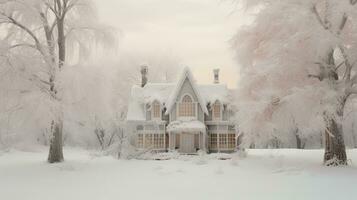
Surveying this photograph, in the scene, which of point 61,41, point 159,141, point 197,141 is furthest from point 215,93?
point 61,41

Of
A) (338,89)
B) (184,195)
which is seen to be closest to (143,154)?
(338,89)

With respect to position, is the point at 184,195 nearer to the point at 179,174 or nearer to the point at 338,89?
the point at 179,174

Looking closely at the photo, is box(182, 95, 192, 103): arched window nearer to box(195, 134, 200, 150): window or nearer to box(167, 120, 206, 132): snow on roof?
box(167, 120, 206, 132): snow on roof

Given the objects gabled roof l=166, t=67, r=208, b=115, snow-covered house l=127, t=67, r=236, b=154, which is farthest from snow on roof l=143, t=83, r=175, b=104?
gabled roof l=166, t=67, r=208, b=115

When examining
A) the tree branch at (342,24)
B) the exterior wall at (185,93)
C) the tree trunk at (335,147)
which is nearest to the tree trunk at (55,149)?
the exterior wall at (185,93)

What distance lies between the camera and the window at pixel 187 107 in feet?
130

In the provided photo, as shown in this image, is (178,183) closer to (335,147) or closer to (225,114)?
(335,147)

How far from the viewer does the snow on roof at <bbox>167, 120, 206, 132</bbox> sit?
37781mm

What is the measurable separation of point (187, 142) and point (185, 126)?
2094 mm

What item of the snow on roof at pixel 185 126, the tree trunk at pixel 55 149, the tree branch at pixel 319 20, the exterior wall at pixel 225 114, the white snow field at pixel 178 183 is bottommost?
the white snow field at pixel 178 183

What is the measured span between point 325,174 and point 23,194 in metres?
13.0

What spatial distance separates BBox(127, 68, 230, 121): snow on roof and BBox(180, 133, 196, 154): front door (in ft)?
8.81

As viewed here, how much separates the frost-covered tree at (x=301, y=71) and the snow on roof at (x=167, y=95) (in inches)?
537

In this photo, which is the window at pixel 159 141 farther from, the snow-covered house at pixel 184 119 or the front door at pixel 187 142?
the front door at pixel 187 142
